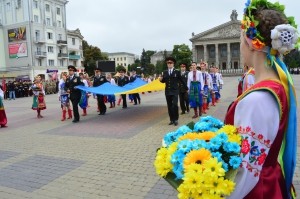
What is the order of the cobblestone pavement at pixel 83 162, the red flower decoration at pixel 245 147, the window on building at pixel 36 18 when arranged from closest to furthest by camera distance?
the red flower decoration at pixel 245 147 < the cobblestone pavement at pixel 83 162 < the window on building at pixel 36 18

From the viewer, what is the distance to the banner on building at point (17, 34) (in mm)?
53594

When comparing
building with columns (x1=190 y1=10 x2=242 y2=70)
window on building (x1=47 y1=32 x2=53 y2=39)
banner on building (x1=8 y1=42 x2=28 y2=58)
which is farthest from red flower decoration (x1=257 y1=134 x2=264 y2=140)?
building with columns (x1=190 y1=10 x2=242 y2=70)

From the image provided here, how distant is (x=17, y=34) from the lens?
5400 centimetres

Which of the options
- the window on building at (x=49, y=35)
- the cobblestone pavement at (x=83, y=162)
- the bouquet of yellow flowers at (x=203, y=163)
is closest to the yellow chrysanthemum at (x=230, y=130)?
the bouquet of yellow flowers at (x=203, y=163)

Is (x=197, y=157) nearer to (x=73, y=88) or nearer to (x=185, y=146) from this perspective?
(x=185, y=146)

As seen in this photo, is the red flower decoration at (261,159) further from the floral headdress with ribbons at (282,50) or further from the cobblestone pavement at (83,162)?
the cobblestone pavement at (83,162)

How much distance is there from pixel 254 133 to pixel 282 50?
18.3 inches

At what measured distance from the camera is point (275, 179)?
1588 millimetres

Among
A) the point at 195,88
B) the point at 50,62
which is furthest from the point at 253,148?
the point at 50,62

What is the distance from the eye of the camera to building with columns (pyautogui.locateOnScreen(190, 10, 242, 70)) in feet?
278

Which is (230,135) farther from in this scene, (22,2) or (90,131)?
(22,2)

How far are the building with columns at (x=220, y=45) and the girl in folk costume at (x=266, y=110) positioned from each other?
85.2 meters

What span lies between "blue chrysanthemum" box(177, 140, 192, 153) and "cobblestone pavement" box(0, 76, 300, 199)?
2618 mm

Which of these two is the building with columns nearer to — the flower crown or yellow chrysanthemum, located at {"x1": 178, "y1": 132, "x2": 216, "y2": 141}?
the flower crown
